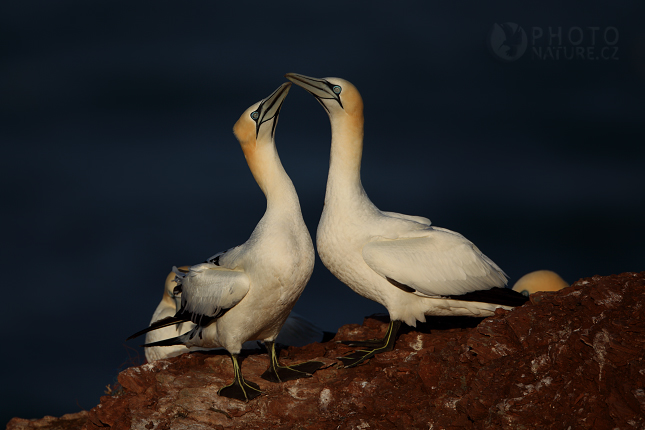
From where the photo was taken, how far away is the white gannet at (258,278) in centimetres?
549

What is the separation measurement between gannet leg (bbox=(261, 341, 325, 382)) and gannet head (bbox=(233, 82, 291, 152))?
166 centimetres

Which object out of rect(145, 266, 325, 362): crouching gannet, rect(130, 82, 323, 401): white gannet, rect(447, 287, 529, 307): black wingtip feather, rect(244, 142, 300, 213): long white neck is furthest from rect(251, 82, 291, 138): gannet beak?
rect(145, 266, 325, 362): crouching gannet

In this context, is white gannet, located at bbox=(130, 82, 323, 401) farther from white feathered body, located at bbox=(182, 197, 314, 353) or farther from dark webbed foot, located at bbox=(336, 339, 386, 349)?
dark webbed foot, located at bbox=(336, 339, 386, 349)

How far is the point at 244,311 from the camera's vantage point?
18.3 feet

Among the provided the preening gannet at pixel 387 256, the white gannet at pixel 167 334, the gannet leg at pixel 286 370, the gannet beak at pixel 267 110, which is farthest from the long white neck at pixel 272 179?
the white gannet at pixel 167 334

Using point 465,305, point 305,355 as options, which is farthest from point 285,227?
point 465,305

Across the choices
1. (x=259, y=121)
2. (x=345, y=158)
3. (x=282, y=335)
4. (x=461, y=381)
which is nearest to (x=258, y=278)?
(x=259, y=121)

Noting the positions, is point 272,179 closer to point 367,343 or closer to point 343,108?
point 343,108

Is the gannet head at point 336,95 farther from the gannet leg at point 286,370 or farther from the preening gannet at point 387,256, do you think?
the gannet leg at point 286,370

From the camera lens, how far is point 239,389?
544 cm

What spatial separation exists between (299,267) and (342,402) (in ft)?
3.41

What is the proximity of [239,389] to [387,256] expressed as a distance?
4.98 feet

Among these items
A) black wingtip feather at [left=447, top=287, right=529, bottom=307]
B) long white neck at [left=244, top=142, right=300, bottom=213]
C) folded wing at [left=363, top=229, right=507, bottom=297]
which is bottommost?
black wingtip feather at [left=447, top=287, right=529, bottom=307]

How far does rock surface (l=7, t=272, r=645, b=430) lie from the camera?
13.4 feet
